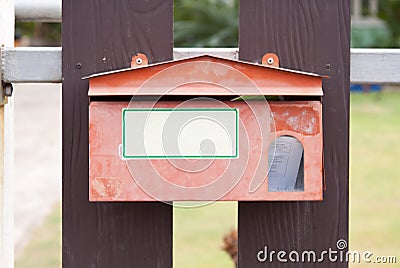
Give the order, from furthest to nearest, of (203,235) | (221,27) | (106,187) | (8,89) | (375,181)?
(221,27)
(375,181)
(203,235)
(8,89)
(106,187)

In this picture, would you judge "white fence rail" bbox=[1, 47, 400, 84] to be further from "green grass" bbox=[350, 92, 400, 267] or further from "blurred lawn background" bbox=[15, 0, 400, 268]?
Result: "green grass" bbox=[350, 92, 400, 267]

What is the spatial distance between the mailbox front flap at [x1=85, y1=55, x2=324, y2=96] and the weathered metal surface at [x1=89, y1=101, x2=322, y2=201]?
3 cm

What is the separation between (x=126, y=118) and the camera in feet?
4.15

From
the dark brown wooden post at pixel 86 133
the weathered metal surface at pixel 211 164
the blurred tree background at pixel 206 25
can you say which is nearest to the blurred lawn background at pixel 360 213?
the blurred tree background at pixel 206 25

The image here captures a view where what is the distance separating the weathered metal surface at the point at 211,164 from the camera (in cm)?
125

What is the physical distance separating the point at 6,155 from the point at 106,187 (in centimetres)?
Result: 27

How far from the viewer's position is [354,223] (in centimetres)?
544

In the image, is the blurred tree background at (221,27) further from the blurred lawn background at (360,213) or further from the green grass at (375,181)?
the green grass at (375,181)

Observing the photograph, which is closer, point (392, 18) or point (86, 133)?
point (86, 133)

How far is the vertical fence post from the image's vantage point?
1385mm

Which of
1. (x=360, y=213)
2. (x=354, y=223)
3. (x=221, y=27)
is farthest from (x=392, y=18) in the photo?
(x=354, y=223)

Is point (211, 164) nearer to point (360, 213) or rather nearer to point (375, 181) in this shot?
point (360, 213)

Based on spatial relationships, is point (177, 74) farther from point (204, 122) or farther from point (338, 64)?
point (338, 64)

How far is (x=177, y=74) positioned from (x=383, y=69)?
1.15ft
